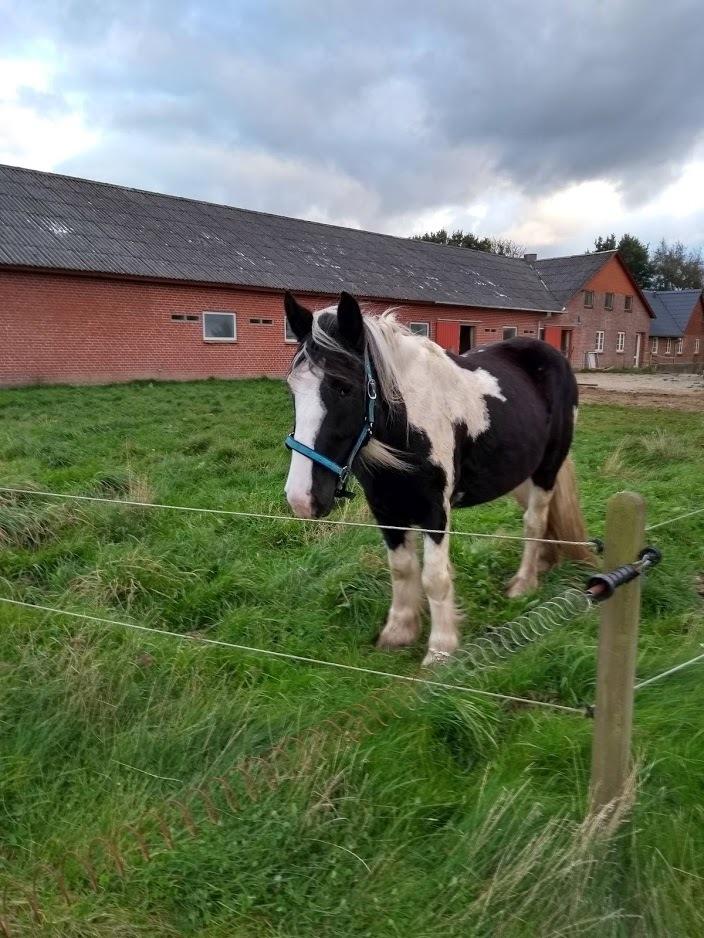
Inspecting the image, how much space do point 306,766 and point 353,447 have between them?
125 cm

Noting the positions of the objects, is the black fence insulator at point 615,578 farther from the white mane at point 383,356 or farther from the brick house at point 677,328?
the brick house at point 677,328

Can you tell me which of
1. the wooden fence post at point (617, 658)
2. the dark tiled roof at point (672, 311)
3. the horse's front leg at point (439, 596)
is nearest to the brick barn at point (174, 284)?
the horse's front leg at point (439, 596)

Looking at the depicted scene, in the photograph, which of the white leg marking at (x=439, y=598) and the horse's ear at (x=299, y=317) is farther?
the white leg marking at (x=439, y=598)

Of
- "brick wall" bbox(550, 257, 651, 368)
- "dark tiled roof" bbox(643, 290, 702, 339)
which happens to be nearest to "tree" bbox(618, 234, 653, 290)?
"dark tiled roof" bbox(643, 290, 702, 339)

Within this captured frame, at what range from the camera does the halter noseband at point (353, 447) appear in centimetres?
250

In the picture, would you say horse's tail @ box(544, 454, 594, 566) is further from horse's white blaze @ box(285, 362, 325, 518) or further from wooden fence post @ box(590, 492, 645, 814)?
wooden fence post @ box(590, 492, 645, 814)

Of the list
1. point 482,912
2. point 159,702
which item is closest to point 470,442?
point 159,702

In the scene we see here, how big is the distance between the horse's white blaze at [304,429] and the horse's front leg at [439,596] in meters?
0.94

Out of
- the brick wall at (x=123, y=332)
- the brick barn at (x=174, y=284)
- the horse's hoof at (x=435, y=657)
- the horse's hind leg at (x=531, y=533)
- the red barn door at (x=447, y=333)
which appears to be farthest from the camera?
the red barn door at (x=447, y=333)

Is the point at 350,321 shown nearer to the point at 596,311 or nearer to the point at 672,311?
the point at 596,311

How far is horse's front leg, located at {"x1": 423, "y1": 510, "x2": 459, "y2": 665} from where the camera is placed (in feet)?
10.4

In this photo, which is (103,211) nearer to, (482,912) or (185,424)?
(185,424)

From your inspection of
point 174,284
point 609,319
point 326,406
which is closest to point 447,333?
point 174,284

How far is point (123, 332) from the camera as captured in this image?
17812 millimetres
